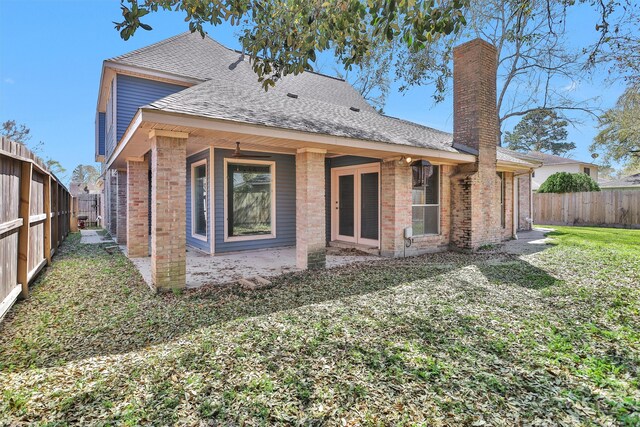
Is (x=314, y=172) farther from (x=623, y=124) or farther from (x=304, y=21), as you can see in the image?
(x=623, y=124)

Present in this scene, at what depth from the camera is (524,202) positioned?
1420 centimetres

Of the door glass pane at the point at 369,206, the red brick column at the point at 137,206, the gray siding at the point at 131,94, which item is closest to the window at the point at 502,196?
the door glass pane at the point at 369,206

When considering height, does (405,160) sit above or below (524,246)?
above

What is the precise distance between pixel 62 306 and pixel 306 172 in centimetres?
437

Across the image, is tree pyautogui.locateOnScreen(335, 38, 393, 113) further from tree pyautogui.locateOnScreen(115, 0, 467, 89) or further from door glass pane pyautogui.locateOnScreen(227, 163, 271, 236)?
tree pyautogui.locateOnScreen(115, 0, 467, 89)

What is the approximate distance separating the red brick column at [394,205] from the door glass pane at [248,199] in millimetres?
3223

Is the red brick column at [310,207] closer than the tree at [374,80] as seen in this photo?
Yes

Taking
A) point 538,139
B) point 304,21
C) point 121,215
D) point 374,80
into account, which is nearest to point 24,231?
point 304,21

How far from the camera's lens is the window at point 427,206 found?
8.55 metres

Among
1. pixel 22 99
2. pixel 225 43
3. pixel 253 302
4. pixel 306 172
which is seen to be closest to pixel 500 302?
pixel 253 302

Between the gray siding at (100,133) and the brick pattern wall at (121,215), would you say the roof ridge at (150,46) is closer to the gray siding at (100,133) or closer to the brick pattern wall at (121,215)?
the brick pattern wall at (121,215)

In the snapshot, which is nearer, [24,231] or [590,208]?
[24,231]

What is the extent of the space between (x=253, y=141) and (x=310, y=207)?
1673 mm

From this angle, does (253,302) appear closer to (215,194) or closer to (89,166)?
(215,194)
